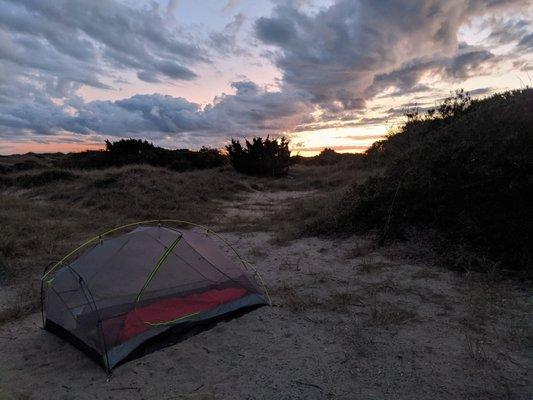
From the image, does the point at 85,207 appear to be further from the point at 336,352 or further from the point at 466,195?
the point at 336,352

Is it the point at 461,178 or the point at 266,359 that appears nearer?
the point at 266,359

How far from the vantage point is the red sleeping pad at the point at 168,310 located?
4.83 metres

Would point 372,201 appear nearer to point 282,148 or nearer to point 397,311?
point 397,311

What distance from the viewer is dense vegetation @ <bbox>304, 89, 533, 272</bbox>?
709 cm

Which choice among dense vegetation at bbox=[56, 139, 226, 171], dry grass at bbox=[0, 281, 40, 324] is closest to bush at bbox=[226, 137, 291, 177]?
dense vegetation at bbox=[56, 139, 226, 171]

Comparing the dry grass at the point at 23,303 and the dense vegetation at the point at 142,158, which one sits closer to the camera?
the dry grass at the point at 23,303

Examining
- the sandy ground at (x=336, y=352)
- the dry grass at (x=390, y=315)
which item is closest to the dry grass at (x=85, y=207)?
the sandy ground at (x=336, y=352)

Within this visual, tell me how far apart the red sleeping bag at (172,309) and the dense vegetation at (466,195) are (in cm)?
397

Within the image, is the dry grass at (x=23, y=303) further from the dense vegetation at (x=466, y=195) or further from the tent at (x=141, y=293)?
the dense vegetation at (x=466, y=195)

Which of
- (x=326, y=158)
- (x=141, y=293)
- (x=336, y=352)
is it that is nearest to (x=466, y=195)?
(x=336, y=352)

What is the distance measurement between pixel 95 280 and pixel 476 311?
4928mm

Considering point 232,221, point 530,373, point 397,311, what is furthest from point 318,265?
point 232,221

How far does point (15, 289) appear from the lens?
695cm

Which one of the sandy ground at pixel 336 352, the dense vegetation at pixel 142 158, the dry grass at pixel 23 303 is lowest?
the dry grass at pixel 23 303
